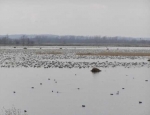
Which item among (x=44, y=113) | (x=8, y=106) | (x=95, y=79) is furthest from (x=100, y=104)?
(x=95, y=79)

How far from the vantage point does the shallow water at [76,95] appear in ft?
44.1

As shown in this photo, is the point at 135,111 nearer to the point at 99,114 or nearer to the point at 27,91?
the point at 99,114

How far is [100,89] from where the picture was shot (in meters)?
18.4

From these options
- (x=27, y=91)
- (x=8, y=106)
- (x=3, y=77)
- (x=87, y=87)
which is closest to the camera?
(x=8, y=106)

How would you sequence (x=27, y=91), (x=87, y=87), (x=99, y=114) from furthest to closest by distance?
(x=87, y=87)
(x=27, y=91)
(x=99, y=114)

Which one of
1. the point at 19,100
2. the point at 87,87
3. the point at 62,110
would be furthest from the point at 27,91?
the point at 62,110

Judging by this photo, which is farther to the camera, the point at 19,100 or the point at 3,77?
the point at 3,77

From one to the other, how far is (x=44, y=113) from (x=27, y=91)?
4966mm

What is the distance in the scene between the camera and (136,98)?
15922 mm

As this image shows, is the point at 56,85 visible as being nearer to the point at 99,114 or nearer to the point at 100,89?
the point at 100,89

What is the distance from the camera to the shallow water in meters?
13.4

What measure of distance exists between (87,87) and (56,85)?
194cm

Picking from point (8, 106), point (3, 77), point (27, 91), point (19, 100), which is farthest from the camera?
point (3, 77)

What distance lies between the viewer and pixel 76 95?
16375 mm
